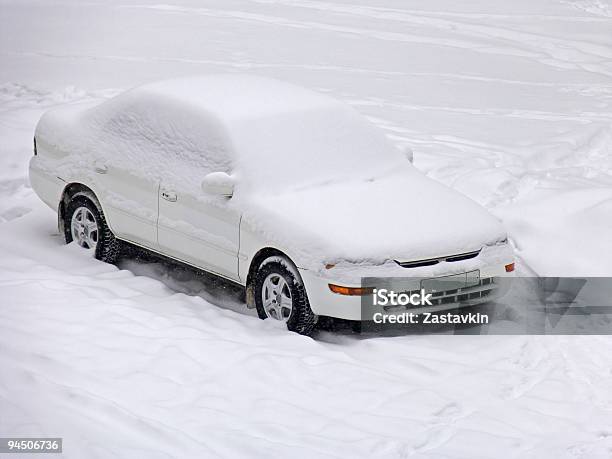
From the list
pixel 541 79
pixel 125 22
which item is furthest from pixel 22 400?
pixel 125 22

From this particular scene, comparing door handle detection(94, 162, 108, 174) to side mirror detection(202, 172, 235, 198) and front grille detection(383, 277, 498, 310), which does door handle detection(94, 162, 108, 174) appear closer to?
side mirror detection(202, 172, 235, 198)

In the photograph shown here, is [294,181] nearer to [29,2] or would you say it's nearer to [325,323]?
[325,323]

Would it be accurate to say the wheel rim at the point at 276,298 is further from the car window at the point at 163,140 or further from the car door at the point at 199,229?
the car window at the point at 163,140

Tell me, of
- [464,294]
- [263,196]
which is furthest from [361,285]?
[263,196]

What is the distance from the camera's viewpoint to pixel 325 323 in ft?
25.7

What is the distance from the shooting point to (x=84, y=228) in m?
9.00

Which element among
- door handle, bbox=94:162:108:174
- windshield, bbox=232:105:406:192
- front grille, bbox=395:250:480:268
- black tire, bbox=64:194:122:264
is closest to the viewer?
front grille, bbox=395:250:480:268

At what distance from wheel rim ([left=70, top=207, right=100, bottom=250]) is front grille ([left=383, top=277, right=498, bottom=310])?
9.49 ft

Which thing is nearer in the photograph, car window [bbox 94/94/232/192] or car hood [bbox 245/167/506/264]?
car hood [bbox 245/167/506/264]

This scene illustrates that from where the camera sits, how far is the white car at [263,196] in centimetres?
730

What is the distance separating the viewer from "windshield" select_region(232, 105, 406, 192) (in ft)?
26.0

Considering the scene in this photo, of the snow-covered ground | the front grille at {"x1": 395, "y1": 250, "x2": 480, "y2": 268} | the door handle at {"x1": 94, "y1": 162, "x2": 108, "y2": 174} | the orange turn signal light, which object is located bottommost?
the snow-covered ground

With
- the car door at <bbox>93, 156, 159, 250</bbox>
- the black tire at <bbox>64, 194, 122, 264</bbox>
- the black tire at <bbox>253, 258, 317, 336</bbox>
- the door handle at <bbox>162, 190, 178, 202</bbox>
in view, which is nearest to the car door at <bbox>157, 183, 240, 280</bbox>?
the door handle at <bbox>162, 190, 178, 202</bbox>

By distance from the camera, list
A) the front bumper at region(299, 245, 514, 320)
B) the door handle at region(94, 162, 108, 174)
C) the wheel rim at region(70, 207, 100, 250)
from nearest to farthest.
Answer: the front bumper at region(299, 245, 514, 320) < the door handle at region(94, 162, 108, 174) < the wheel rim at region(70, 207, 100, 250)
